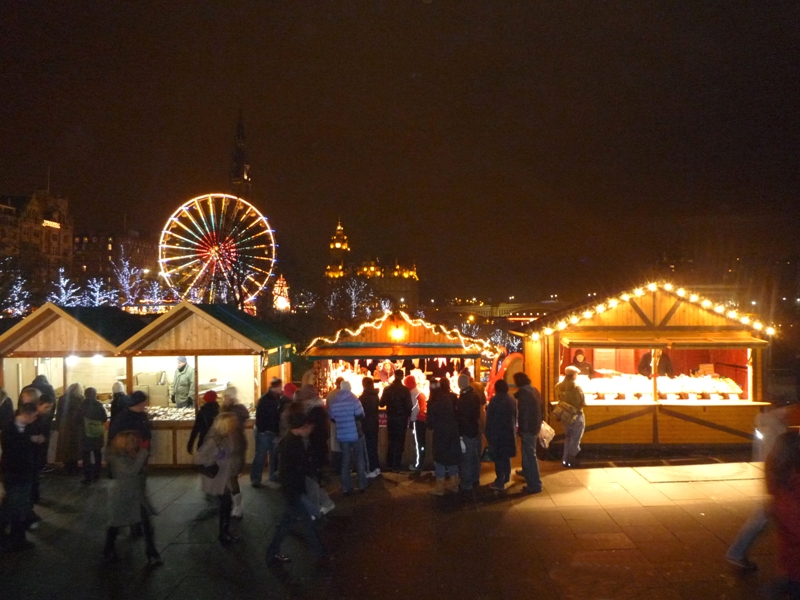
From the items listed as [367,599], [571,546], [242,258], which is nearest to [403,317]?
[571,546]

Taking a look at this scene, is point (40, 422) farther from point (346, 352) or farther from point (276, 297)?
point (276, 297)

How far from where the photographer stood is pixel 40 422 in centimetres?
856

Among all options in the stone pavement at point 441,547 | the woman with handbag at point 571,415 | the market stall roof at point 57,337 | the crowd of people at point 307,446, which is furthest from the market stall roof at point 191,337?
the woman with handbag at point 571,415

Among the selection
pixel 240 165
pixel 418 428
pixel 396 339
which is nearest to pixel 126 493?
pixel 418 428

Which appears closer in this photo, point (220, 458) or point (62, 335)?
point (220, 458)

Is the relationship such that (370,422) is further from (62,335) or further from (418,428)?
(62,335)

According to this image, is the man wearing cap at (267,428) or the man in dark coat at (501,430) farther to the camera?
the man wearing cap at (267,428)

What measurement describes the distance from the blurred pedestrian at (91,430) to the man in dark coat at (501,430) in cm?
572

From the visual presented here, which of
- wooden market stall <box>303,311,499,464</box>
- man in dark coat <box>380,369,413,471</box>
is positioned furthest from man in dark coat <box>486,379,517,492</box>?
wooden market stall <box>303,311,499,464</box>

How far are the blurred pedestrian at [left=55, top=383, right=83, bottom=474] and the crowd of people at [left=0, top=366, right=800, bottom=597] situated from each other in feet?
0.07

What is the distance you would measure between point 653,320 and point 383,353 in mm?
5538

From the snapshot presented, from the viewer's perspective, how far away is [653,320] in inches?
528

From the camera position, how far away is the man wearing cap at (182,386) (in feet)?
43.5

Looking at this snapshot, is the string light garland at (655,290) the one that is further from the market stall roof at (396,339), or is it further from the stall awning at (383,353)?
the market stall roof at (396,339)
